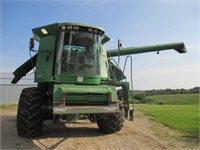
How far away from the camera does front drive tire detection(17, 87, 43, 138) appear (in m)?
7.82

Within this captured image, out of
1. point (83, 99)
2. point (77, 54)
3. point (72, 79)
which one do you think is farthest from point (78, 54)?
point (83, 99)

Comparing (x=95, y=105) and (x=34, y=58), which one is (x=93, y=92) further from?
(x=34, y=58)

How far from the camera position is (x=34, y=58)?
10297 millimetres

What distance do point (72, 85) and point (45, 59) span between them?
1555 mm

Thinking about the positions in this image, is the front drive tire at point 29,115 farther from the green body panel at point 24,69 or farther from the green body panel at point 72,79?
the green body panel at point 24,69

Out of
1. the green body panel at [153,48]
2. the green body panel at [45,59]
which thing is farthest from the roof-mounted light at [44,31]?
the green body panel at [153,48]

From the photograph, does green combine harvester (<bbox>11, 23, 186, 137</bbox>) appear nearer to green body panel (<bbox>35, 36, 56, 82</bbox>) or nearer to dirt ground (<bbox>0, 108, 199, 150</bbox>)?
green body panel (<bbox>35, 36, 56, 82</bbox>)

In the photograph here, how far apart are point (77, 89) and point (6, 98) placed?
19.5 metres

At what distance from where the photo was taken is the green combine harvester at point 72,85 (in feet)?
24.9

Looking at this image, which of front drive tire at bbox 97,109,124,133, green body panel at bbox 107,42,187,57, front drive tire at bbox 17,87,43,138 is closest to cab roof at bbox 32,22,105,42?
front drive tire at bbox 17,87,43,138

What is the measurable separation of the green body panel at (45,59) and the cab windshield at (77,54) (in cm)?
43

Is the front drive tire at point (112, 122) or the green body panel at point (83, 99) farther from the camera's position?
the front drive tire at point (112, 122)

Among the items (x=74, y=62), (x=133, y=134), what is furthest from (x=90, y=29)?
(x=133, y=134)

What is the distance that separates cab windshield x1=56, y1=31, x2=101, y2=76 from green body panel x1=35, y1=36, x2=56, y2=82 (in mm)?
430
